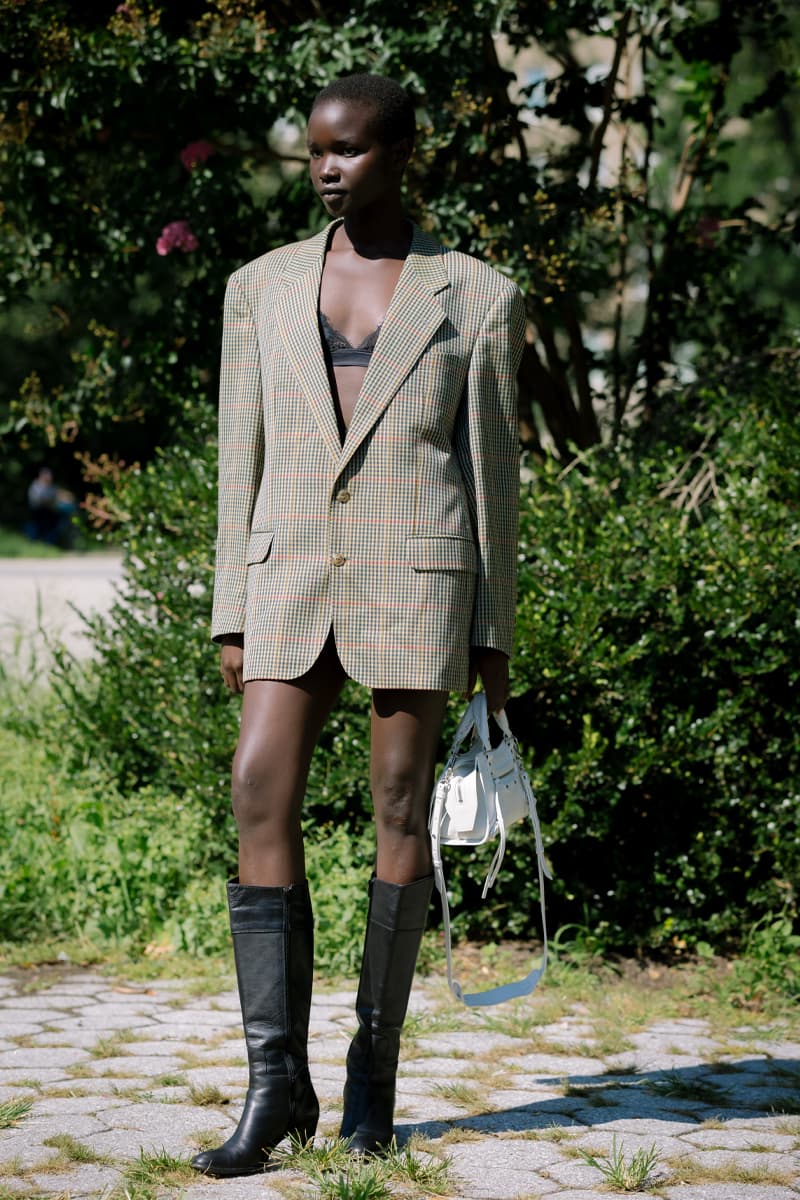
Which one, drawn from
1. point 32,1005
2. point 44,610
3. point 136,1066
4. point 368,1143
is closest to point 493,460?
point 368,1143

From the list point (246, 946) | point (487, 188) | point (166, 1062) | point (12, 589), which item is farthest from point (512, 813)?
point (12, 589)

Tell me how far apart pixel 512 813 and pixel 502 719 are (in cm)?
21

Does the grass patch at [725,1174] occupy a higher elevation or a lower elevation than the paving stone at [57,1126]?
lower

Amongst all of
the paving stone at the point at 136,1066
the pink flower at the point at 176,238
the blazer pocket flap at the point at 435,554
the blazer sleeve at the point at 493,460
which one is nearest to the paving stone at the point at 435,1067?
the paving stone at the point at 136,1066

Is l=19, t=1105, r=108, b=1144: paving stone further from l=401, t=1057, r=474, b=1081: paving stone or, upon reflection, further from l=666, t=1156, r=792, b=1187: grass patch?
l=666, t=1156, r=792, b=1187: grass patch

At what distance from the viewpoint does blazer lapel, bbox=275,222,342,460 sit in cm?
291

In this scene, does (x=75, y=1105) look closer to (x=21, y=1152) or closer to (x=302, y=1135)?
(x=21, y=1152)

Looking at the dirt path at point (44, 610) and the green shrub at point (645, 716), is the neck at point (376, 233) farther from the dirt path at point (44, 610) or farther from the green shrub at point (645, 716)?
the dirt path at point (44, 610)

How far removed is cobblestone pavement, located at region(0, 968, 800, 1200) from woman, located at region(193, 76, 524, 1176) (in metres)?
0.27

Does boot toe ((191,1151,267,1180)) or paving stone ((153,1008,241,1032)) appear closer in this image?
boot toe ((191,1151,267,1180))

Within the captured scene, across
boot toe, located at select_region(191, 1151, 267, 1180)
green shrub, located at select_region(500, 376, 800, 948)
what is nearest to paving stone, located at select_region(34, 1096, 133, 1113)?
boot toe, located at select_region(191, 1151, 267, 1180)

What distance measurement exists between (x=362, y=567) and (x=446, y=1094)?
1.32 meters

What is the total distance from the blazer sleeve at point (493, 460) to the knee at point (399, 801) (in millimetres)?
318

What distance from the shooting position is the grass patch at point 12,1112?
3072mm
